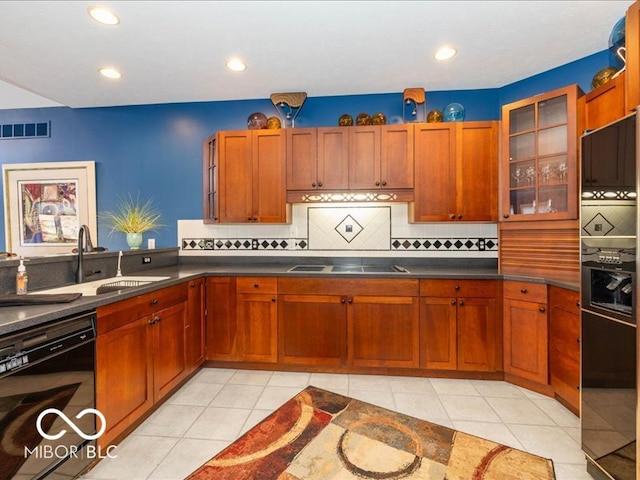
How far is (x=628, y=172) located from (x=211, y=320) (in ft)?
9.74

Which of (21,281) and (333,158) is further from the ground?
(333,158)

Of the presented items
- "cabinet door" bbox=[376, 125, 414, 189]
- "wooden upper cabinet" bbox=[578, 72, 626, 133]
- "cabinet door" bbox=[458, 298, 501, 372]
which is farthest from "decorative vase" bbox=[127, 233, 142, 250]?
"wooden upper cabinet" bbox=[578, 72, 626, 133]

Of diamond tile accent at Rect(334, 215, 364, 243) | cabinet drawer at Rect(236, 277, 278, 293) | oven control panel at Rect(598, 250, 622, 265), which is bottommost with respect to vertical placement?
cabinet drawer at Rect(236, 277, 278, 293)

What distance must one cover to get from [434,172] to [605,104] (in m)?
1.20

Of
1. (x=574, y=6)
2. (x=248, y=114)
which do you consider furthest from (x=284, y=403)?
(x=574, y=6)

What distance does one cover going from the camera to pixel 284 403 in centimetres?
223

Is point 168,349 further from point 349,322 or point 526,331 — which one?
point 526,331

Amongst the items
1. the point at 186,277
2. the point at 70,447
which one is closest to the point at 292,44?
the point at 186,277

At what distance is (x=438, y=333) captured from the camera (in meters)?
2.59

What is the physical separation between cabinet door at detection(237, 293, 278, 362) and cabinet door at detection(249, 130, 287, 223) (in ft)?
2.62

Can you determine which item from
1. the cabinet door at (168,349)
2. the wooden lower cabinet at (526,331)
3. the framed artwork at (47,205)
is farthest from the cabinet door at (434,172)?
the framed artwork at (47,205)

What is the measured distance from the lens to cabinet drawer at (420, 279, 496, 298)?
8.41ft

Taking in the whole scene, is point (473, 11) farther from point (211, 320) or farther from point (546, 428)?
point (211, 320)

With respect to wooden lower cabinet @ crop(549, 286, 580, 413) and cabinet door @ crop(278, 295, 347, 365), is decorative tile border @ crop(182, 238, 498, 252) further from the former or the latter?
wooden lower cabinet @ crop(549, 286, 580, 413)
